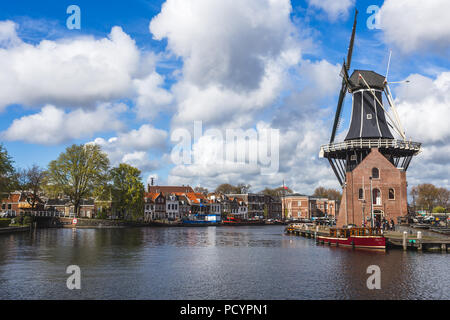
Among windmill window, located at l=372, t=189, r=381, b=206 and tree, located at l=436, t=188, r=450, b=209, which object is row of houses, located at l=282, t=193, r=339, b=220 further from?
windmill window, located at l=372, t=189, r=381, b=206

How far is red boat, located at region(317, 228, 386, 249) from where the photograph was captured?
130 ft

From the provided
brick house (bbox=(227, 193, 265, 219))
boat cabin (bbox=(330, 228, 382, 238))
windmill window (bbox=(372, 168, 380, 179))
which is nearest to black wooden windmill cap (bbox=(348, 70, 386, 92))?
windmill window (bbox=(372, 168, 380, 179))

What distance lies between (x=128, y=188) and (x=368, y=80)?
56.9 m

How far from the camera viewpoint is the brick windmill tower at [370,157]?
55.4 m

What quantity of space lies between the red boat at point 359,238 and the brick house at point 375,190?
942 centimetres

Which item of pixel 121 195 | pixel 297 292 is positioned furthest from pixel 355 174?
pixel 121 195

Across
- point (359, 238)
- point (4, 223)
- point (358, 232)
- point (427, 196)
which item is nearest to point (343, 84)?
point (358, 232)

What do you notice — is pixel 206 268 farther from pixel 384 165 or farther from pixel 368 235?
pixel 384 165

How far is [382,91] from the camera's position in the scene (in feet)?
199

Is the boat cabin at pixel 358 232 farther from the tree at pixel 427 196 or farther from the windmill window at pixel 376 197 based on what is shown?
the tree at pixel 427 196

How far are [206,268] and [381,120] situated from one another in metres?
41.8

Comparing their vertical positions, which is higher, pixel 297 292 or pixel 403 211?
pixel 403 211

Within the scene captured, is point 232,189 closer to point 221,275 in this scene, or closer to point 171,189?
point 171,189

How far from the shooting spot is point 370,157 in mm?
55906
